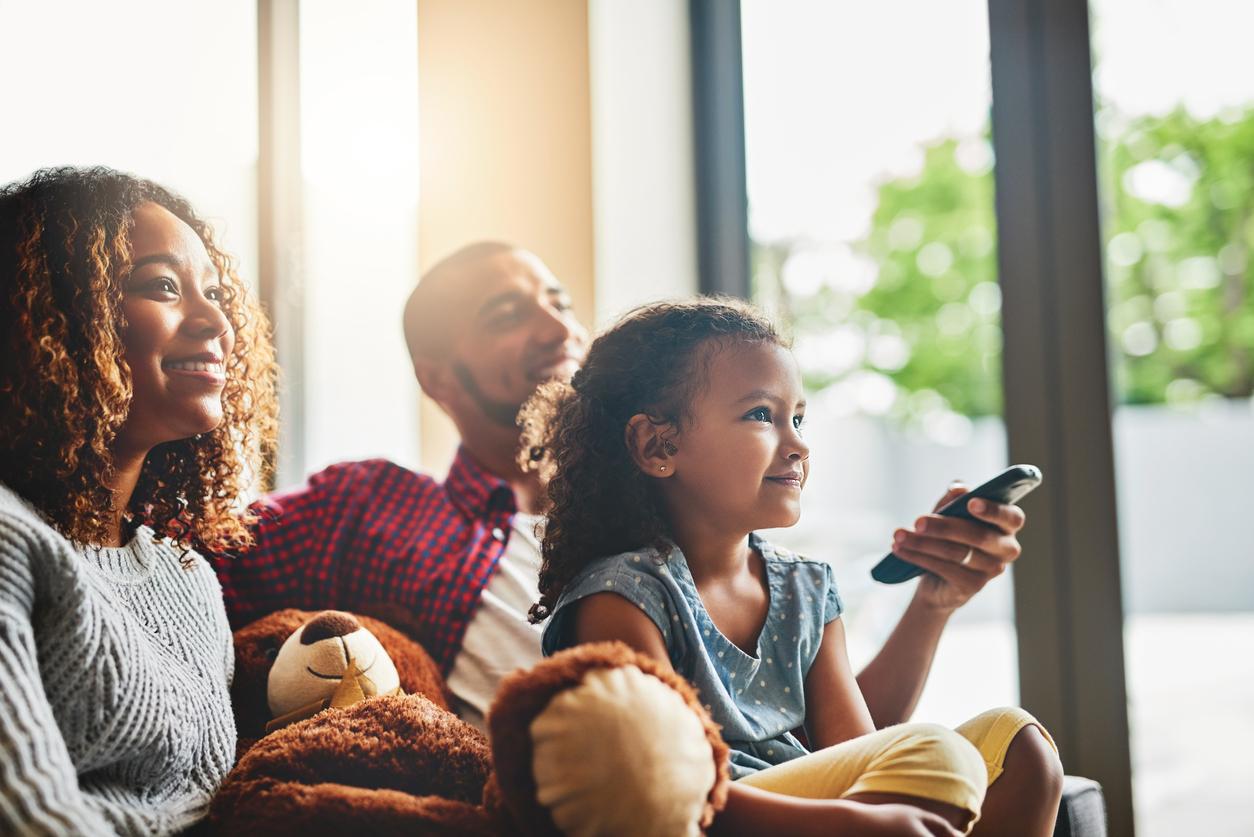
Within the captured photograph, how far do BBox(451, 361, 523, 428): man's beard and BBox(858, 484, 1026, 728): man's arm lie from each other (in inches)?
22.8

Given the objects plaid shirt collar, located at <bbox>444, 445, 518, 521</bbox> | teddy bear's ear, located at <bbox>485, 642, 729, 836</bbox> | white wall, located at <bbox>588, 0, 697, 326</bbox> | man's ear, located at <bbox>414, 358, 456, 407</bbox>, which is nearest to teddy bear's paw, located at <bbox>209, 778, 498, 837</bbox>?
teddy bear's ear, located at <bbox>485, 642, 729, 836</bbox>

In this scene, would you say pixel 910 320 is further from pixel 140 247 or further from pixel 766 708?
pixel 140 247

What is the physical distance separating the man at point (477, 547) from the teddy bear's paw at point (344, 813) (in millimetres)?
367

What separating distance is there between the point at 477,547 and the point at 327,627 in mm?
288

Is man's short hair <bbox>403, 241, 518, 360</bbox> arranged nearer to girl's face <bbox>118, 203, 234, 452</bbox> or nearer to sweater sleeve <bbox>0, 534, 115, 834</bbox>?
girl's face <bbox>118, 203, 234, 452</bbox>

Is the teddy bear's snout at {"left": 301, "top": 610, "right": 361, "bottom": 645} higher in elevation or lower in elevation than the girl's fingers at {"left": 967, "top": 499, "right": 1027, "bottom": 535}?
lower

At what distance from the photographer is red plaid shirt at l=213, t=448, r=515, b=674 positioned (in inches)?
50.1

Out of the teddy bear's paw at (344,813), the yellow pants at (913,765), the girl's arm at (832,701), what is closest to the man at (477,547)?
the girl's arm at (832,701)

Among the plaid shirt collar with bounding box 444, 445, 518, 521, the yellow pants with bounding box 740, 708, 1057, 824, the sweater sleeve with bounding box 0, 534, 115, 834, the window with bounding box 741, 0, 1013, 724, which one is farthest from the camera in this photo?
the window with bounding box 741, 0, 1013, 724

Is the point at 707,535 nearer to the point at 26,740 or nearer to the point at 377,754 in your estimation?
the point at 377,754

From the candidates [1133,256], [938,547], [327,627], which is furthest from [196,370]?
[1133,256]

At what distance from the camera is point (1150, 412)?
2.11 m

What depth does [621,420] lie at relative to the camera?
1.09m

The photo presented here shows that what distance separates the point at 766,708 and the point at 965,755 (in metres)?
0.25
